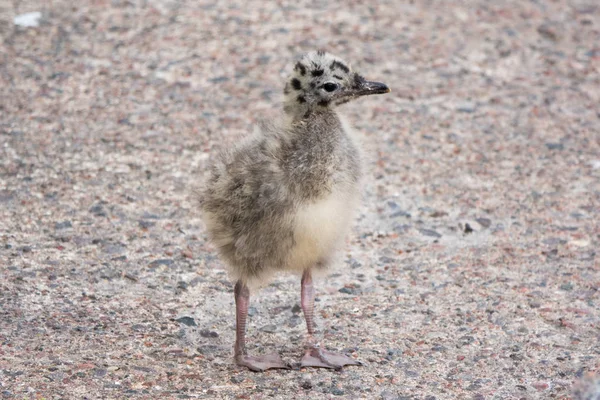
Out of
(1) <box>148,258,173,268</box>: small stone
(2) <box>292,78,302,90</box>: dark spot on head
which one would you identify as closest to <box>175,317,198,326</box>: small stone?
(1) <box>148,258,173,268</box>: small stone

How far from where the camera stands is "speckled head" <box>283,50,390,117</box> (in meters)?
5.29

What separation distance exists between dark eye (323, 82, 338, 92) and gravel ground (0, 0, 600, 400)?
4.29ft

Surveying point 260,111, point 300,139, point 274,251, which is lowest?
point 260,111

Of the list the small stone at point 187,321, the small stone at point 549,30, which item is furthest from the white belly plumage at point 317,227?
the small stone at point 549,30

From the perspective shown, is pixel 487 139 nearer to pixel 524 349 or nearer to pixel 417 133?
pixel 417 133

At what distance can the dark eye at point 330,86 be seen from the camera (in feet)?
17.4

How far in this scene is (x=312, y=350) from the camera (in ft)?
17.3

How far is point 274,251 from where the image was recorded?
5070mm

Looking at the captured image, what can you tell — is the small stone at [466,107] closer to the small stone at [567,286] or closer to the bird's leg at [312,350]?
the small stone at [567,286]

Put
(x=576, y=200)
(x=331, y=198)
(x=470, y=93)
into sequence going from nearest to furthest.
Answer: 1. (x=331, y=198)
2. (x=576, y=200)
3. (x=470, y=93)

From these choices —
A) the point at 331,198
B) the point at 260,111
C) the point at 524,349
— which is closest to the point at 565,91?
the point at 260,111

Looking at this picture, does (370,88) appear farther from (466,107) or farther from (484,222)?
(466,107)

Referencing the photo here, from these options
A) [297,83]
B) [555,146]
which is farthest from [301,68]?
[555,146]

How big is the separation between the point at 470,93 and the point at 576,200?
189cm
